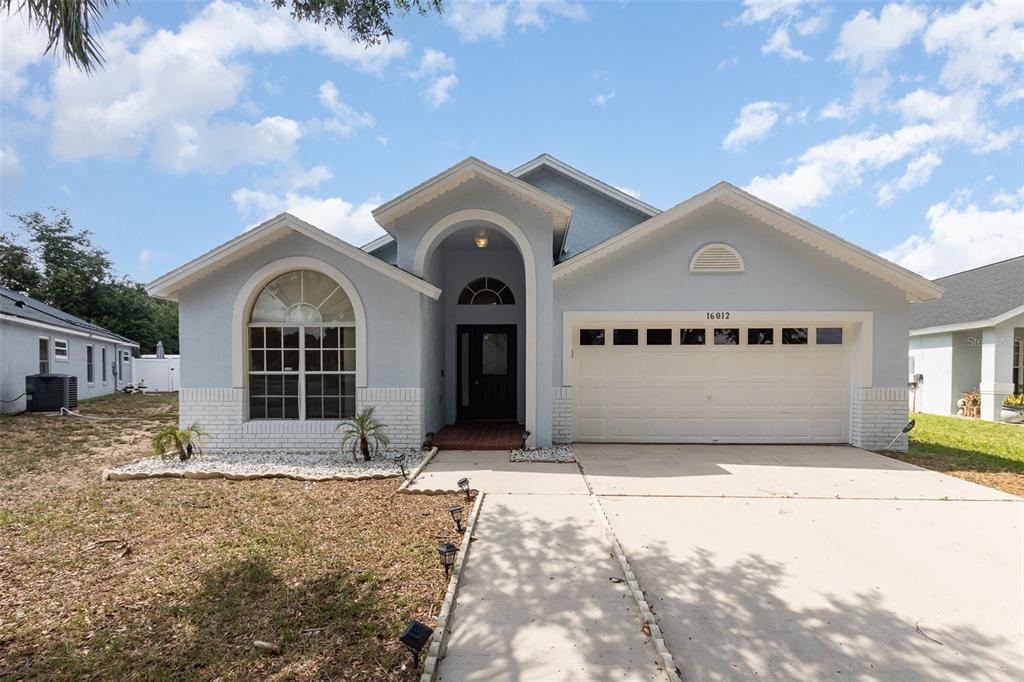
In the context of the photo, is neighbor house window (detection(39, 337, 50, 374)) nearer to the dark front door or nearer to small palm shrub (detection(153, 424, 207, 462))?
small palm shrub (detection(153, 424, 207, 462))

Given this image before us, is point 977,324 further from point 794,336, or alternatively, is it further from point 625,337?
point 625,337

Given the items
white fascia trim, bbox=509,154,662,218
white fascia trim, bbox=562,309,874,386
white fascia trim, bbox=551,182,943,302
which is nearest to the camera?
white fascia trim, bbox=551,182,943,302

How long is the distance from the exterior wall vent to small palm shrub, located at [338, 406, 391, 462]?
21.6ft

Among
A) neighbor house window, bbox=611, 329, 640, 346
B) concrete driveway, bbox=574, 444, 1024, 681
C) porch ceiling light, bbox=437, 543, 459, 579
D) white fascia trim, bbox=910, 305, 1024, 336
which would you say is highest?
white fascia trim, bbox=910, 305, 1024, 336

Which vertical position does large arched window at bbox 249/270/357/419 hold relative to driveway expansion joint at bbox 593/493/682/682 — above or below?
above

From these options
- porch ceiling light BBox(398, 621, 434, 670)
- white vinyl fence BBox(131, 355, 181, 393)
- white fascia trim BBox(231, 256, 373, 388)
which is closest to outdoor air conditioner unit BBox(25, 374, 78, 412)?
white vinyl fence BBox(131, 355, 181, 393)

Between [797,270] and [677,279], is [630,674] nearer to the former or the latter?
[677,279]

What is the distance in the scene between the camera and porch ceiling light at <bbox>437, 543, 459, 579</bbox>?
12.4 ft

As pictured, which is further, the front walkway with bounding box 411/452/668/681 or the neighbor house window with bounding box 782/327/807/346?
the neighbor house window with bounding box 782/327/807/346

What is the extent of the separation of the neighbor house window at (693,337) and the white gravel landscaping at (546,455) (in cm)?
321

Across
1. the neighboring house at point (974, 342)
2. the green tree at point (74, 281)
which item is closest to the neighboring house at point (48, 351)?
the green tree at point (74, 281)

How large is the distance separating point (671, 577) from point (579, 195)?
1032 cm

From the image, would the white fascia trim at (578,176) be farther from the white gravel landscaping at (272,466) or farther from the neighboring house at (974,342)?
the neighboring house at (974,342)

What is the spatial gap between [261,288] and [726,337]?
29.3 ft
